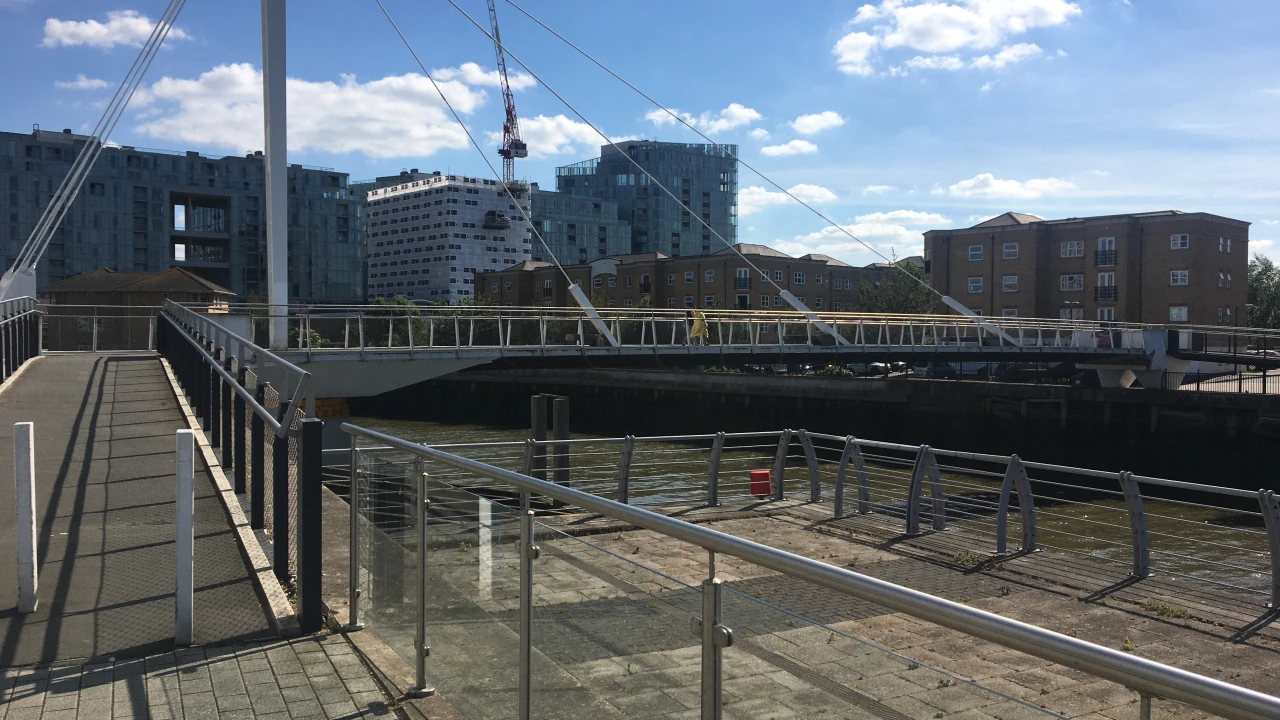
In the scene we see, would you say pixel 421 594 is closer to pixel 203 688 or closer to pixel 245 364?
pixel 203 688

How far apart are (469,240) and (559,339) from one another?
154785 mm

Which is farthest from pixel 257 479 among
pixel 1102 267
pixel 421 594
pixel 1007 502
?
pixel 1102 267

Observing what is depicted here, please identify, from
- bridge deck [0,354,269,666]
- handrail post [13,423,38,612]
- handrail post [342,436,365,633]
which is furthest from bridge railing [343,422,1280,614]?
handrail post [13,423,38,612]

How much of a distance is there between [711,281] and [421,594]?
81.6m

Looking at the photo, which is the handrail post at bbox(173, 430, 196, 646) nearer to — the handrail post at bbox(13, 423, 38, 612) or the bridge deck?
the bridge deck

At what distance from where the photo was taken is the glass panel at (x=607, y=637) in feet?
9.42


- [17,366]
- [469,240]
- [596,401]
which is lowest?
[596,401]

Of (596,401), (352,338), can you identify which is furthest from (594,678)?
(596,401)

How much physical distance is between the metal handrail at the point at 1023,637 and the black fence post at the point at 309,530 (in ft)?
10.2

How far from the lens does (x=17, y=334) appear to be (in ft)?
62.6

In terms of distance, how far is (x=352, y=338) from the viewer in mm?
24844

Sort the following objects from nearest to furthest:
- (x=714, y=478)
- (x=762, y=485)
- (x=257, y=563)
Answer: (x=257, y=563), (x=714, y=478), (x=762, y=485)

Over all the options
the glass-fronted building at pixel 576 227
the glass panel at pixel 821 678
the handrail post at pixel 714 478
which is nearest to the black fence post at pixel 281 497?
the glass panel at pixel 821 678

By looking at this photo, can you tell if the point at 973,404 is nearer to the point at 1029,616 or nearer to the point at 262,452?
the point at 1029,616
